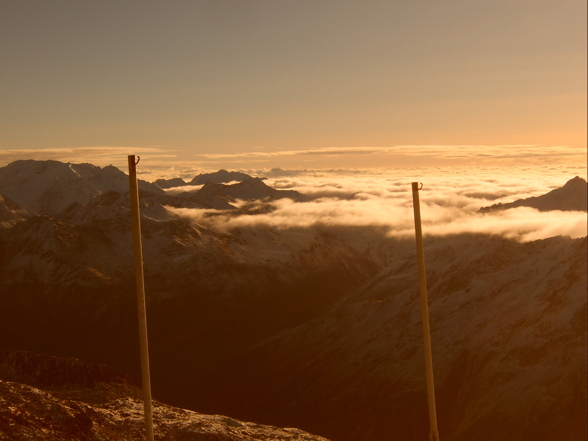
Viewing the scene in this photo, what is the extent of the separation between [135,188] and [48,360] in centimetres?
10934

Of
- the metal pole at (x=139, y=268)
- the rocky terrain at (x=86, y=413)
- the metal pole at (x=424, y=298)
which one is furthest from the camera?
the rocky terrain at (x=86, y=413)

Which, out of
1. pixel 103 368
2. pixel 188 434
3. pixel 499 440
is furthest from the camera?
pixel 499 440

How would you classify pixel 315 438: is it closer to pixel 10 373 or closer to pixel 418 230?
pixel 418 230

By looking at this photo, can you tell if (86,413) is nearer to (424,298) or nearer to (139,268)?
(139,268)

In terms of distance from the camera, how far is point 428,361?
46.3m

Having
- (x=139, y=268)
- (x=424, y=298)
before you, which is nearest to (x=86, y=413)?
(x=139, y=268)

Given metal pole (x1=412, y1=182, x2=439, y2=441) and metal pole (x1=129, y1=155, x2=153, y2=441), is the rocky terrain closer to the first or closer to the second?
metal pole (x1=129, y1=155, x2=153, y2=441)

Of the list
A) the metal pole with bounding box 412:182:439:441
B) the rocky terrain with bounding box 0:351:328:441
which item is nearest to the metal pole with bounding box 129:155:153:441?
the metal pole with bounding box 412:182:439:441

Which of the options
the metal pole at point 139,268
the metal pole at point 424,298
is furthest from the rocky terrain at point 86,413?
the metal pole at point 424,298

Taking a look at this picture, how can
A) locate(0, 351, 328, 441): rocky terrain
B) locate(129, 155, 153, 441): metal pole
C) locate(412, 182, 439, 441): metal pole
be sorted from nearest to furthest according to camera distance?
locate(129, 155, 153, 441): metal pole < locate(412, 182, 439, 441): metal pole < locate(0, 351, 328, 441): rocky terrain

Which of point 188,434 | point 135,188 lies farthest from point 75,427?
point 135,188

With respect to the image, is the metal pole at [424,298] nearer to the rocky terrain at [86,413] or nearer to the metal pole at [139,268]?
the metal pole at [139,268]

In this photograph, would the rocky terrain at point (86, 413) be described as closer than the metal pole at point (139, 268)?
No

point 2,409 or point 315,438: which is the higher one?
point 2,409
